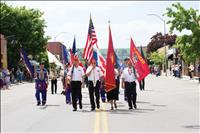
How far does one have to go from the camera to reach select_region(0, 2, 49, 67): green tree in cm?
6756

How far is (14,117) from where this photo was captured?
650 inches

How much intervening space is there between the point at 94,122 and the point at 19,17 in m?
55.7

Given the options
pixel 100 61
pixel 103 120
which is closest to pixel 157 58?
pixel 100 61

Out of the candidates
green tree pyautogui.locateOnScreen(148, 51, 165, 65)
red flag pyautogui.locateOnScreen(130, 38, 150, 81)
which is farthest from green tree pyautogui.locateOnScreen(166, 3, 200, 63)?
green tree pyautogui.locateOnScreen(148, 51, 165, 65)

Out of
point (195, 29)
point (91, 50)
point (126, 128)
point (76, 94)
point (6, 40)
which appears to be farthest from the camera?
point (6, 40)

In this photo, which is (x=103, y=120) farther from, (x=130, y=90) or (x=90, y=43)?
(x=90, y=43)

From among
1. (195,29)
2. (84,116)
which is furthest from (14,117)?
(195,29)

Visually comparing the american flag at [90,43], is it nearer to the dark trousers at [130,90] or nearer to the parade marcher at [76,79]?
the parade marcher at [76,79]

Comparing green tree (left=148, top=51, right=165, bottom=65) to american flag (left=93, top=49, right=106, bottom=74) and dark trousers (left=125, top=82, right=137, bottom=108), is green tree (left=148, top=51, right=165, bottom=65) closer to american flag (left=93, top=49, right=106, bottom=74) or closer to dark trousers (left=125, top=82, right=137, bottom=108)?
american flag (left=93, top=49, right=106, bottom=74)

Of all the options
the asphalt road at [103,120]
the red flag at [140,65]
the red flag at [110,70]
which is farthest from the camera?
the red flag at [140,65]

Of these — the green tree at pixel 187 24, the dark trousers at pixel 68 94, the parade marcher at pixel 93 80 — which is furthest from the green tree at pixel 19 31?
the parade marcher at pixel 93 80

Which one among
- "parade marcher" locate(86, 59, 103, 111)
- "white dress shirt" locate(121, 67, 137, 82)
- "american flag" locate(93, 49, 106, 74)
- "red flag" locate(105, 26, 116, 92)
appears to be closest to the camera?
"parade marcher" locate(86, 59, 103, 111)

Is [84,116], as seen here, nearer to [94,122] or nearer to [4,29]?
[94,122]

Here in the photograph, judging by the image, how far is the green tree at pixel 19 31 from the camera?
6756 centimetres
